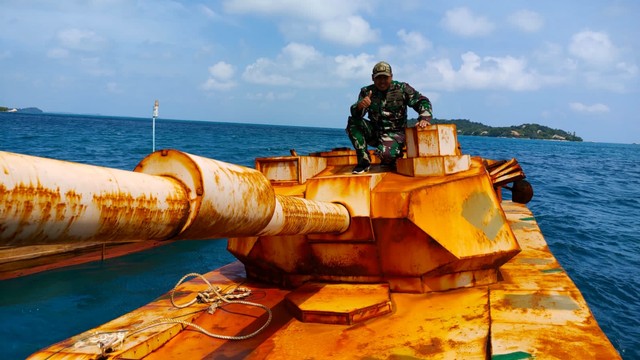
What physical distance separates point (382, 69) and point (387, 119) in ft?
2.06

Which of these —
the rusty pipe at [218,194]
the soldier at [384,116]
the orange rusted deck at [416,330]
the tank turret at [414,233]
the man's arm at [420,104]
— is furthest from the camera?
the soldier at [384,116]

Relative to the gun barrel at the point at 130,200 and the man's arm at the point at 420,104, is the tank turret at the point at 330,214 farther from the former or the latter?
the man's arm at the point at 420,104

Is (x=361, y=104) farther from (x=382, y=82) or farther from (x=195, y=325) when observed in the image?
(x=195, y=325)

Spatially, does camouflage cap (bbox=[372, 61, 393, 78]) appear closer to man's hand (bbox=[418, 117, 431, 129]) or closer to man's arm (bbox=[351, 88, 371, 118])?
man's arm (bbox=[351, 88, 371, 118])

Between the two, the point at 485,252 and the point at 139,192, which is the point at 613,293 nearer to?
the point at 485,252

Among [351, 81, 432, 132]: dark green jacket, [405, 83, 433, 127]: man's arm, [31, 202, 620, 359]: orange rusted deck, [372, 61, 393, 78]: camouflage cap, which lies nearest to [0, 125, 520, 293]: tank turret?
[31, 202, 620, 359]: orange rusted deck

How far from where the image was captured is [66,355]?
3916 mm

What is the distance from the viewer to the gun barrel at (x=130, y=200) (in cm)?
147

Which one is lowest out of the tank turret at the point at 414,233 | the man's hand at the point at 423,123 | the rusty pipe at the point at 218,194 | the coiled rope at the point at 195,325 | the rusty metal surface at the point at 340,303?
the coiled rope at the point at 195,325

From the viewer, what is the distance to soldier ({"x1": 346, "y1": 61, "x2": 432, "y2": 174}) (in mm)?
5898

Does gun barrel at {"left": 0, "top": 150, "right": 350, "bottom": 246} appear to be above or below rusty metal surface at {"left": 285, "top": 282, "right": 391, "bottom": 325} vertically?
above

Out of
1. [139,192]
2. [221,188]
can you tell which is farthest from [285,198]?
[139,192]

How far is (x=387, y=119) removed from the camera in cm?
625

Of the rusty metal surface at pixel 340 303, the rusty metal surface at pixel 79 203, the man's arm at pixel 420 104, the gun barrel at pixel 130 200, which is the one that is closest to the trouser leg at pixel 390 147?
the man's arm at pixel 420 104
